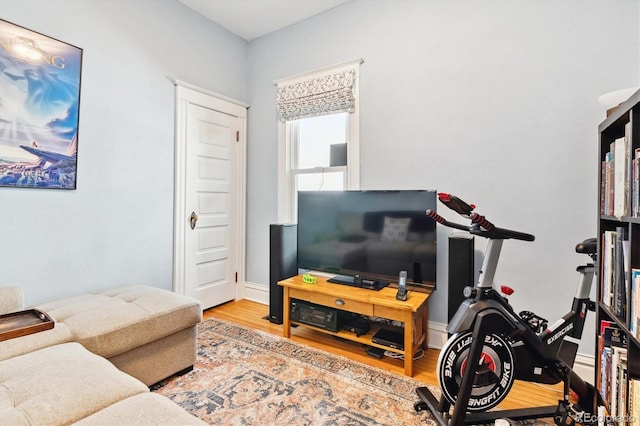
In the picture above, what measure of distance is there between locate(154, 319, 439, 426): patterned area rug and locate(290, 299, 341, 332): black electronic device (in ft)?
0.68

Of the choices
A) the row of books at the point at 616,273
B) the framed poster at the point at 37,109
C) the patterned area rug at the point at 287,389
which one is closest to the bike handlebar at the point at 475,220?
the row of books at the point at 616,273

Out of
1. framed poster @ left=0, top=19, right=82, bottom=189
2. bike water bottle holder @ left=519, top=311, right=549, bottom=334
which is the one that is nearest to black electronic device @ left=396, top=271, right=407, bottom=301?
bike water bottle holder @ left=519, top=311, right=549, bottom=334

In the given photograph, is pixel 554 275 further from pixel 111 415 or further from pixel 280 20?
pixel 280 20

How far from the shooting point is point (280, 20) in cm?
328

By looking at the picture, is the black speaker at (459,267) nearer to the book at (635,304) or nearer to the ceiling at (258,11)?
the book at (635,304)

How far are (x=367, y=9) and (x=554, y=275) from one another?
267cm

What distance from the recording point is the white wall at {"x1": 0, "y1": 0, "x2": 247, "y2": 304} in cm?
216

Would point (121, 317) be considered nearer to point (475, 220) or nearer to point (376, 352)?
point (376, 352)

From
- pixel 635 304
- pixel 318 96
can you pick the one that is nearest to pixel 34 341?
pixel 635 304

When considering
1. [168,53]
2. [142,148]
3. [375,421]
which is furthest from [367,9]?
[375,421]

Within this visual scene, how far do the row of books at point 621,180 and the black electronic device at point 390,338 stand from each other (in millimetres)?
1450

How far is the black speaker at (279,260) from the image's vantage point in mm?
2936

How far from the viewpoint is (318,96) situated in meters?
3.09

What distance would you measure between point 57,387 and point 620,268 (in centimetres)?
223
